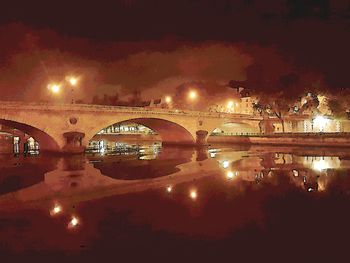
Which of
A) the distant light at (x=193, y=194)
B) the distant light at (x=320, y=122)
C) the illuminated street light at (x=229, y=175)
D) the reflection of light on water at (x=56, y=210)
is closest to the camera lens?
the reflection of light on water at (x=56, y=210)

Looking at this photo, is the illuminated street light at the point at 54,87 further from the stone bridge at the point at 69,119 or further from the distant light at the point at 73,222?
the distant light at the point at 73,222

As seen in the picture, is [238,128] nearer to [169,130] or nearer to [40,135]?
[169,130]

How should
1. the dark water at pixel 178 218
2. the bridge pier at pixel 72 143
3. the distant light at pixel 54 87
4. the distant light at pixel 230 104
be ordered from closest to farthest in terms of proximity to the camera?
1. the dark water at pixel 178 218
2. the distant light at pixel 54 87
3. the bridge pier at pixel 72 143
4. the distant light at pixel 230 104

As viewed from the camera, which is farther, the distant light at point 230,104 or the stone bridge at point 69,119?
the distant light at point 230,104

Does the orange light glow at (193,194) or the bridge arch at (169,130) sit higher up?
the bridge arch at (169,130)

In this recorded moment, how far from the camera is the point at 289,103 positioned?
215 feet

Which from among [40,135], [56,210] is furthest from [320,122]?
[56,210]

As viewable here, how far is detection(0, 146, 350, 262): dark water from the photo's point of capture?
9945 millimetres

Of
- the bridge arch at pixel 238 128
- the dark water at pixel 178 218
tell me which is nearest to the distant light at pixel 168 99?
the bridge arch at pixel 238 128

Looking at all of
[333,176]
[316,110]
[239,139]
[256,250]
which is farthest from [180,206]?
[316,110]

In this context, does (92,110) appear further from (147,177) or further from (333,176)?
(333,176)

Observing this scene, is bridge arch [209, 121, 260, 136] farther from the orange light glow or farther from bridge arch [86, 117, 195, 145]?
the orange light glow

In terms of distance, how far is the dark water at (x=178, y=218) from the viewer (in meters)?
9.95

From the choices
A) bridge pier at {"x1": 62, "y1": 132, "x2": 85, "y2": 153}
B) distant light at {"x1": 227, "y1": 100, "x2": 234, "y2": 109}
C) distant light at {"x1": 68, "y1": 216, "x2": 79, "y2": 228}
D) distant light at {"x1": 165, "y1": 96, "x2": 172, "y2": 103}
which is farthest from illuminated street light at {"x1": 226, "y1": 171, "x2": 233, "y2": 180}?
distant light at {"x1": 227, "y1": 100, "x2": 234, "y2": 109}
